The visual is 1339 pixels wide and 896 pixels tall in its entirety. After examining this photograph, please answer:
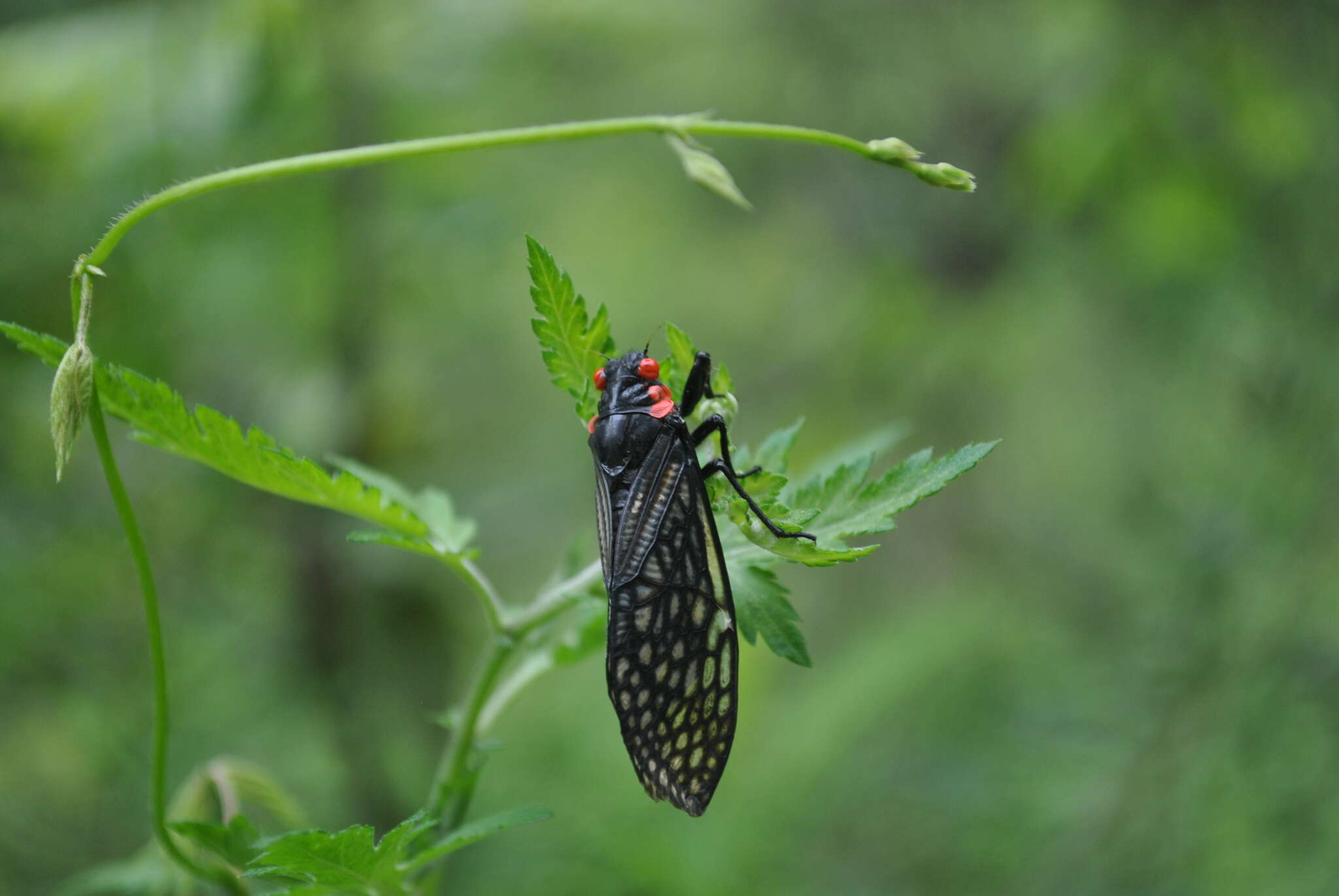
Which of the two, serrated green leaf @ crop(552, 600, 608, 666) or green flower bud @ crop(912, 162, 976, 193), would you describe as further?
serrated green leaf @ crop(552, 600, 608, 666)

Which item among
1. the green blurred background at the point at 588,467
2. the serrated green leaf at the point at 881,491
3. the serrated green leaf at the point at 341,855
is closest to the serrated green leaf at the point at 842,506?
the serrated green leaf at the point at 881,491

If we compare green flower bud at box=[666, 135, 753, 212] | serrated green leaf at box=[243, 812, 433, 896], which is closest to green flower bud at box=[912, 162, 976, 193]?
green flower bud at box=[666, 135, 753, 212]

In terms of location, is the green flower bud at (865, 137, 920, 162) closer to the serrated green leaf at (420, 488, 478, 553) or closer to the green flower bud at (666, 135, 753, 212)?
the green flower bud at (666, 135, 753, 212)

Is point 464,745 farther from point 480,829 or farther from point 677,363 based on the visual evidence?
point 677,363

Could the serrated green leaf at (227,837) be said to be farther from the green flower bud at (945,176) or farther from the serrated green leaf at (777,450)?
the green flower bud at (945,176)

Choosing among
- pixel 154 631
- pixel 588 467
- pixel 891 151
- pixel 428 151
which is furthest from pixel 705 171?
pixel 588 467

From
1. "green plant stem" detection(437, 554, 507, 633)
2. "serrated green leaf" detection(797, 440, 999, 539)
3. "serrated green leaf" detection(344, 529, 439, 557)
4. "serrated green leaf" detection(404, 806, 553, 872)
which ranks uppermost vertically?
"serrated green leaf" detection(797, 440, 999, 539)
